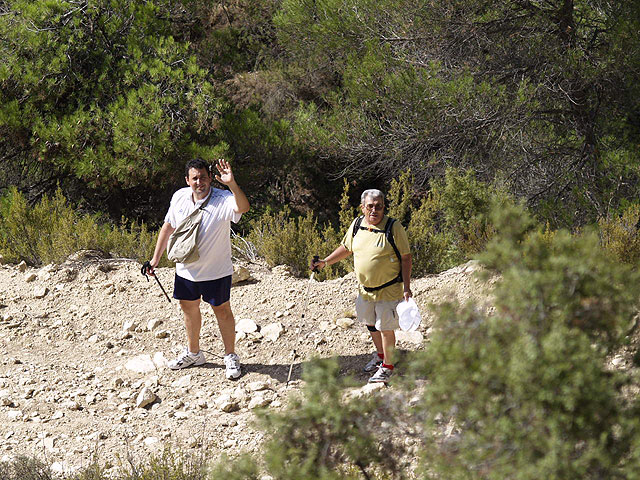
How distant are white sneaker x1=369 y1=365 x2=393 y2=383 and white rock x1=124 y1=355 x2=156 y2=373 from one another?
1.79 metres

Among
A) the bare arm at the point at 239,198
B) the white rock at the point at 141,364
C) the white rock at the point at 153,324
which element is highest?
the bare arm at the point at 239,198

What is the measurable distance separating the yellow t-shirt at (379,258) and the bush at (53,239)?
3.58 metres

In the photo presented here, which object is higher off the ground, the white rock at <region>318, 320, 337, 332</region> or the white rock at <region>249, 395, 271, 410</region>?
the white rock at <region>318, 320, 337, 332</region>

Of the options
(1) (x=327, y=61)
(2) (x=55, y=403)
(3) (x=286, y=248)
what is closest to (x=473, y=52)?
(1) (x=327, y=61)

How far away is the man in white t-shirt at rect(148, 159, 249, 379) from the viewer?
4633mm

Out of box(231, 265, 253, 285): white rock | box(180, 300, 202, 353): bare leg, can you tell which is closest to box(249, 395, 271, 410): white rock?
box(180, 300, 202, 353): bare leg

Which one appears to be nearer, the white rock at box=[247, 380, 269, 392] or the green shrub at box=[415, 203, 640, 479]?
the green shrub at box=[415, 203, 640, 479]

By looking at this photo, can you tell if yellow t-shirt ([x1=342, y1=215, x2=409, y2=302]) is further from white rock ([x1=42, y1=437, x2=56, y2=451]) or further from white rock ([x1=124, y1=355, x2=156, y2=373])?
white rock ([x1=42, y1=437, x2=56, y2=451])

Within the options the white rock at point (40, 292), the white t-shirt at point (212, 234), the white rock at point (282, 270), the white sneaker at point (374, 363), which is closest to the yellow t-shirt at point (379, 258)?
the white sneaker at point (374, 363)

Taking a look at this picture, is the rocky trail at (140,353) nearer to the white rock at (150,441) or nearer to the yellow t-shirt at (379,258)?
the white rock at (150,441)

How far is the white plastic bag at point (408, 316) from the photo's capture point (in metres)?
4.22

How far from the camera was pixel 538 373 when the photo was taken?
1.86 meters

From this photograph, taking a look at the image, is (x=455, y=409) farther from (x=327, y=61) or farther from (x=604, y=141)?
(x=327, y=61)

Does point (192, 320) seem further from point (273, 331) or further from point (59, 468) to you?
point (59, 468)
